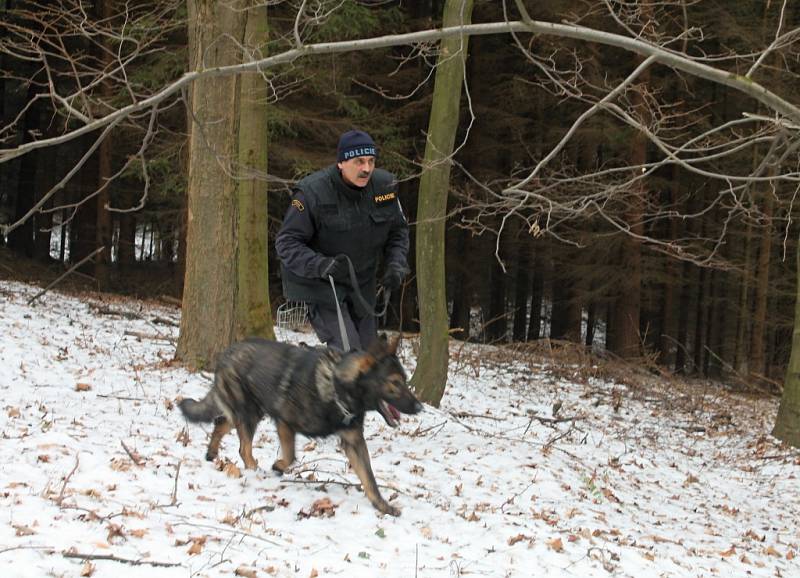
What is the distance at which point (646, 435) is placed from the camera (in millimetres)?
10938

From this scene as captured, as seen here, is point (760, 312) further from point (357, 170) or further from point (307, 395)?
point (307, 395)

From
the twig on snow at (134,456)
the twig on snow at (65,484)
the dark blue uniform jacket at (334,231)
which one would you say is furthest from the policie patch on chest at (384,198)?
the twig on snow at (65,484)

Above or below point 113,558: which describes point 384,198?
above

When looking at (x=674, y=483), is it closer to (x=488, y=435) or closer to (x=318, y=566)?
(x=488, y=435)

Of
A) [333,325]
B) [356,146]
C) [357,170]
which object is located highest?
[356,146]

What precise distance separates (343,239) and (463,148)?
18.1 meters

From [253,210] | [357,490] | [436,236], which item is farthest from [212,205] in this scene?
[357,490]

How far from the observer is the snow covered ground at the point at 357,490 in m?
4.21

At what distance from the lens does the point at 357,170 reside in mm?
5125

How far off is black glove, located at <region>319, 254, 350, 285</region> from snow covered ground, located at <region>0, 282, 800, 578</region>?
4.88 ft

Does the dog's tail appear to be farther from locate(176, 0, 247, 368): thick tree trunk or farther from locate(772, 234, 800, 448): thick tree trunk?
locate(772, 234, 800, 448): thick tree trunk

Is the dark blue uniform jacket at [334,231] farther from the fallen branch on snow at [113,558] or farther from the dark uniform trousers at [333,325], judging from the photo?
the fallen branch on snow at [113,558]

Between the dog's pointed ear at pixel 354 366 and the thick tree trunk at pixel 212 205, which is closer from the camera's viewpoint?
the dog's pointed ear at pixel 354 366

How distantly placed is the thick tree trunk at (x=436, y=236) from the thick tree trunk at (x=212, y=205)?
7.70 feet
